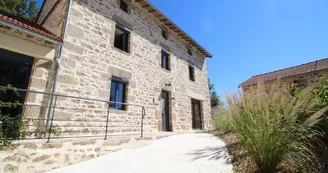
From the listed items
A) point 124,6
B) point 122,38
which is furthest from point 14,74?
point 124,6

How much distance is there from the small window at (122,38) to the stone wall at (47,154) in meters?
4.19

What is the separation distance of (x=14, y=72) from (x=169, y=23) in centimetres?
689

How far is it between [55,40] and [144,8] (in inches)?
187

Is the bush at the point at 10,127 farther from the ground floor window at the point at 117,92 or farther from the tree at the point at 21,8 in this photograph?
the tree at the point at 21,8

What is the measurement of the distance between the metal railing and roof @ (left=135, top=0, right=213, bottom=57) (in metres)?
4.86

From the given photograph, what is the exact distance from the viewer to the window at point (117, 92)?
5.57 meters

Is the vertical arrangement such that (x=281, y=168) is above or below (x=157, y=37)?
below

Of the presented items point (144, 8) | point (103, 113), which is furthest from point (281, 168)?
point (144, 8)

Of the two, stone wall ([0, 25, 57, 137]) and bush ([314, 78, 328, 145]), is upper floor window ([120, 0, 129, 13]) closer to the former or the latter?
stone wall ([0, 25, 57, 137])

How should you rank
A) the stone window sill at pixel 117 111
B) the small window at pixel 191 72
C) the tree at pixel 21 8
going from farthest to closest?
the small window at pixel 191 72, the tree at pixel 21 8, the stone window sill at pixel 117 111

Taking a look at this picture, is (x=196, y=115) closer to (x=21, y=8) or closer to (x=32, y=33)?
(x=32, y=33)

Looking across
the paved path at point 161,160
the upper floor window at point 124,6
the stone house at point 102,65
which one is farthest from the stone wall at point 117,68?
the paved path at point 161,160

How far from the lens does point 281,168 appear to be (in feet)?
7.73

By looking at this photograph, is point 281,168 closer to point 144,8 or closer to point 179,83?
point 179,83
